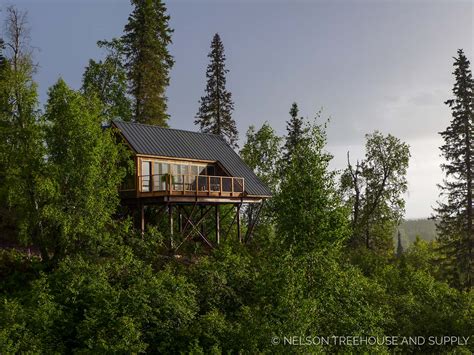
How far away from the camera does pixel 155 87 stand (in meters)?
41.3

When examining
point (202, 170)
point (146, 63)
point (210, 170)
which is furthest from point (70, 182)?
point (146, 63)

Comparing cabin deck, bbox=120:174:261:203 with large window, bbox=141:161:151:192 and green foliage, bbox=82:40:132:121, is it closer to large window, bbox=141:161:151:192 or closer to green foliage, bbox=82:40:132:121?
large window, bbox=141:161:151:192

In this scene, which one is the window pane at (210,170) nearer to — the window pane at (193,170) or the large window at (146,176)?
the window pane at (193,170)

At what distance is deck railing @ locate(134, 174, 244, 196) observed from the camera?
28331mm

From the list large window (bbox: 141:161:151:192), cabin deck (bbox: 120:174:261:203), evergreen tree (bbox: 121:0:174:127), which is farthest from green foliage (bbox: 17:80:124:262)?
evergreen tree (bbox: 121:0:174:127)

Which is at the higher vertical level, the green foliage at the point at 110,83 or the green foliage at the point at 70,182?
the green foliage at the point at 110,83

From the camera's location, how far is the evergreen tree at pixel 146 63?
4050cm

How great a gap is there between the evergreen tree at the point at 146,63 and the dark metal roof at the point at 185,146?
22.6 ft

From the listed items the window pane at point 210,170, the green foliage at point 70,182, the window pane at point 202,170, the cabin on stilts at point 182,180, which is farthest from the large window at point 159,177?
the green foliage at point 70,182

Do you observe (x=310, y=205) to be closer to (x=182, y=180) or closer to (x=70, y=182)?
(x=70, y=182)

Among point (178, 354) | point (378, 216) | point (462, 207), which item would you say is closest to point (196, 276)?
point (178, 354)

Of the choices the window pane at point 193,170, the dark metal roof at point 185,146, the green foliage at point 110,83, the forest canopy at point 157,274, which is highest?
the green foliage at point 110,83

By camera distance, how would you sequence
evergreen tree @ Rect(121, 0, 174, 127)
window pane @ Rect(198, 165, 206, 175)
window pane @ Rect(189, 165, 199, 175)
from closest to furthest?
1. window pane @ Rect(189, 165, 199, 175)
2. window pane @ Rect(198, 165, 206, 175)
3. evergreen tree @ Rect(121, 0, 174, 127)

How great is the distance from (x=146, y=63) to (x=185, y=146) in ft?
38.0
